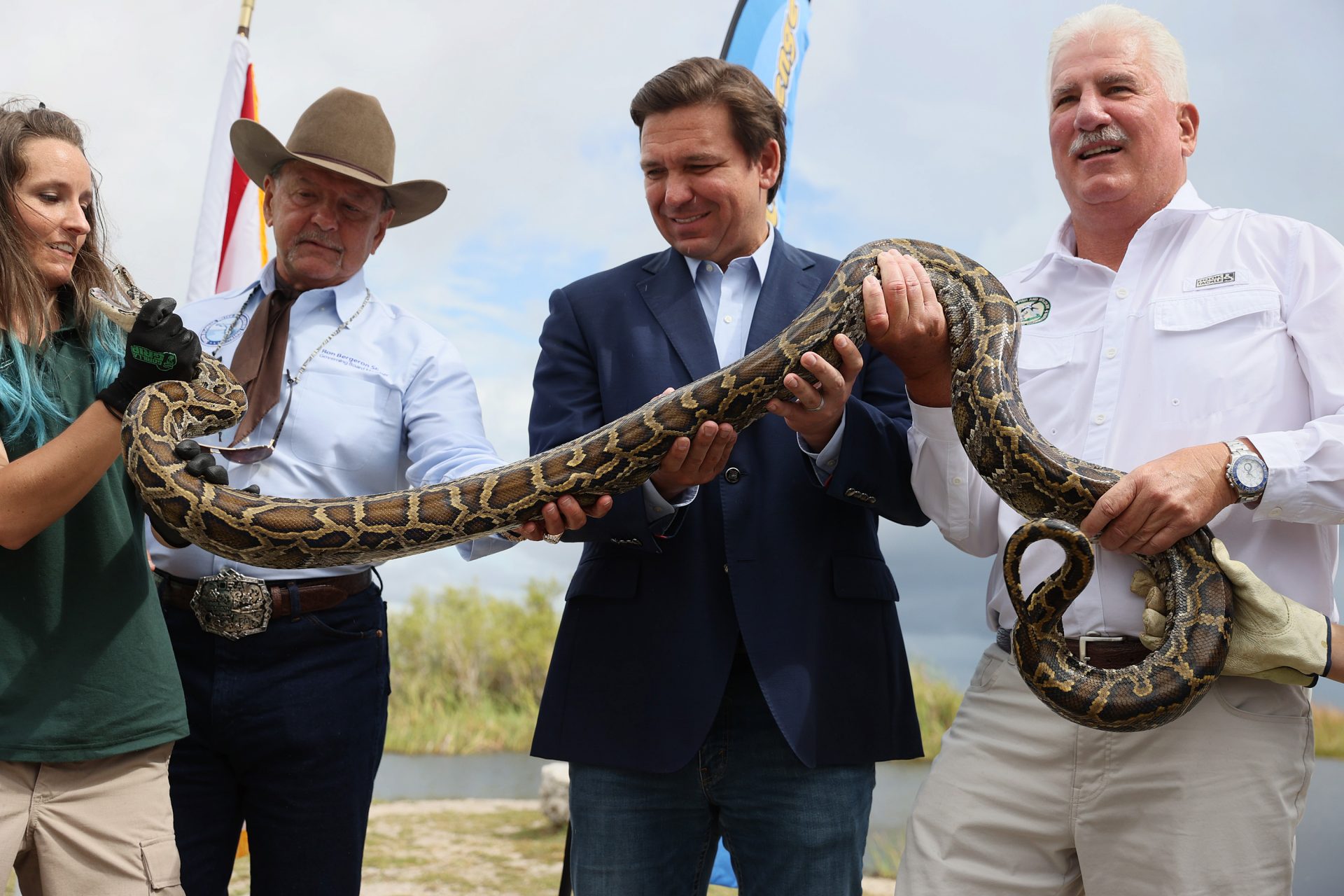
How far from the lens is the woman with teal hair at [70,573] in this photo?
12.0ft

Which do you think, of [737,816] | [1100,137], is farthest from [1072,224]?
[737,816]

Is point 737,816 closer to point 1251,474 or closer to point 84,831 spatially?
point 1251,474

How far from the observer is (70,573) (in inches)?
154

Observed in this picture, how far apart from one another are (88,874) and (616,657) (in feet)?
6.67

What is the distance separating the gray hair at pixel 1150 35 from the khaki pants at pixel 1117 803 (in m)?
2.40

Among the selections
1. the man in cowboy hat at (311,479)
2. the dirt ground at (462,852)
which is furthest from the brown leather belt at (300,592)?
the dirt ground at (462,852)

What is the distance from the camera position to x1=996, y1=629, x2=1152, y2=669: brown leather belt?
3.63 metres

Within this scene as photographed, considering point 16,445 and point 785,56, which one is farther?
point 785,56

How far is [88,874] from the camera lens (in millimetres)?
3631

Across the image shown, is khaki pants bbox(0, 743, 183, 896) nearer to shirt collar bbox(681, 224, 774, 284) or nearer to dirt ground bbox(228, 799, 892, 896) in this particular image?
shirt collar bbox(681, 224, 774, 284)

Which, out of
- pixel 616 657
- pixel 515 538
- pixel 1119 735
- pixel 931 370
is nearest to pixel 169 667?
pixel 515 538

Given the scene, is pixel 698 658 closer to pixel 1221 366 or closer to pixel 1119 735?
pixel 1119 735

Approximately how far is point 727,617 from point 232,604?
6.98 feet

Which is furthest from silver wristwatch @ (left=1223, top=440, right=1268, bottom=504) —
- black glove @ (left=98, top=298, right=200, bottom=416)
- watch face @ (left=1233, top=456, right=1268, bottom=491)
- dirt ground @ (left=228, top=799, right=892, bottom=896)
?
dirt ground @ (left=228, top=799, right=892, bottom=896)
